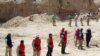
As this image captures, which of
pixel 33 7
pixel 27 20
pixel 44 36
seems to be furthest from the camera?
pixel 33 7

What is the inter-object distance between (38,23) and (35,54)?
1565cm

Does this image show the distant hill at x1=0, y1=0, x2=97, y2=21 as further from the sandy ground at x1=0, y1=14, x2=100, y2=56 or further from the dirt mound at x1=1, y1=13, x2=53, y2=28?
the sandy ground at x1=0, y1=14, x2=100, y2=56

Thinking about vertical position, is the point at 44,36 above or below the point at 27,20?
below

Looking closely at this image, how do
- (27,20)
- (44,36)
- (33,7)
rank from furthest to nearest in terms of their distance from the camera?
(33,7)
(27,20)
(44,36)

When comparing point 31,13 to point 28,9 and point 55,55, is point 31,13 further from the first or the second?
point 55,55

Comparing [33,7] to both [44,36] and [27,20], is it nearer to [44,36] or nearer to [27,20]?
[27,20]

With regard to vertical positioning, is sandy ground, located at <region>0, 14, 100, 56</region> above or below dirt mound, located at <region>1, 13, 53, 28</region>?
below

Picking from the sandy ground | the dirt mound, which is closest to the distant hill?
the dirt mound

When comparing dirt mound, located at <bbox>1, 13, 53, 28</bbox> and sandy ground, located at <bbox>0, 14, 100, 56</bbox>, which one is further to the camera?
dirt mound, located at <bbox>1, 13, 53, 28</bbox>

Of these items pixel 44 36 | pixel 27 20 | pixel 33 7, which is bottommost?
pixel 44 36

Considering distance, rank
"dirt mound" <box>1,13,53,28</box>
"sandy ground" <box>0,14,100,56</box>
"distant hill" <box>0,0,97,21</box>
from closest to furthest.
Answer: "sandy ground" <box>0,14,100,56</box> → "dirt mound" <box>1,13,53,28</box> → "distant hill" <box>0,0,97,21</box>

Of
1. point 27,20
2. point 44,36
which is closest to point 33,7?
point 27,20

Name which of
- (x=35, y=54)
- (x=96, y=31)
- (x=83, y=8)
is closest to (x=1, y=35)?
(x=96, y=31)

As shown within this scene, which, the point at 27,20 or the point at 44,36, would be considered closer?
the point at 44,36
